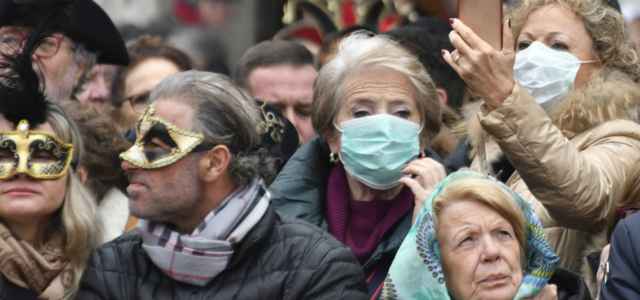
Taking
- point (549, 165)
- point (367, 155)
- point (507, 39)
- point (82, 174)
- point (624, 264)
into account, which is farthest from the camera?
point (82, 174)

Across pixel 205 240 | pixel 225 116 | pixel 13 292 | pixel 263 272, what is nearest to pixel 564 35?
pixel 225 116

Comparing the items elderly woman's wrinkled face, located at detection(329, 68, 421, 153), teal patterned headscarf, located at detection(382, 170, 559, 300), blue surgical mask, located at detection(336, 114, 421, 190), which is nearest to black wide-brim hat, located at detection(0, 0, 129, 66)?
elderly woman's wrinkled face, located at detection(329, 68, 421, 153)

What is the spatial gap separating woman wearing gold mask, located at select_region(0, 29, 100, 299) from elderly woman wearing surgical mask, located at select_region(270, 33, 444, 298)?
93cm

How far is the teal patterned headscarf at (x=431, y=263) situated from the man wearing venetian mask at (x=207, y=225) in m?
0.28

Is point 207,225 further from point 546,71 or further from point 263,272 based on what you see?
point 546,71

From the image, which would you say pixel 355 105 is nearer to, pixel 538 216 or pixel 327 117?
pixel 327 117

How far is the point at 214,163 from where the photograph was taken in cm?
754

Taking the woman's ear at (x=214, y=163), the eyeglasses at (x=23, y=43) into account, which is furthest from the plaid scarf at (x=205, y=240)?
the eyeglasses at (x=23, y=43)

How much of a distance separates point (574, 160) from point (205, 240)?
5.08 ft

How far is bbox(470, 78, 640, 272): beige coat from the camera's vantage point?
23.9 feet

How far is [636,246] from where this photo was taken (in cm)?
672

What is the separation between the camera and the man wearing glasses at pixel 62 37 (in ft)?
27.8

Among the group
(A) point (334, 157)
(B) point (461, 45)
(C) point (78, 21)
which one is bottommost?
(A) point (334, 157)

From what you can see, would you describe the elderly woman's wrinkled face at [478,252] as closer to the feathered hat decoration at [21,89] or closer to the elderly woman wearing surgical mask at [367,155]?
the elderly woman wearing surgical mask at [367,155]
